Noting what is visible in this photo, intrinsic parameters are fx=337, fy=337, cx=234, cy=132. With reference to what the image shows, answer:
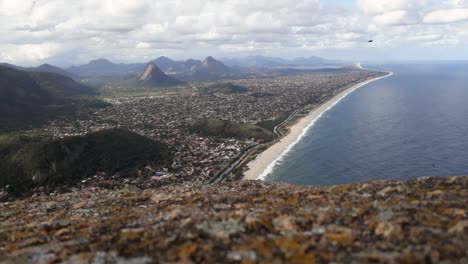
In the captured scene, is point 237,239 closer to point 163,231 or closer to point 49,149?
point 163,231

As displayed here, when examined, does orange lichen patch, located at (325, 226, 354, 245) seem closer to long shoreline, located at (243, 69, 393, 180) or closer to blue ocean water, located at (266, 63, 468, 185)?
long shoreline, located at (243, 69, 393, 180)

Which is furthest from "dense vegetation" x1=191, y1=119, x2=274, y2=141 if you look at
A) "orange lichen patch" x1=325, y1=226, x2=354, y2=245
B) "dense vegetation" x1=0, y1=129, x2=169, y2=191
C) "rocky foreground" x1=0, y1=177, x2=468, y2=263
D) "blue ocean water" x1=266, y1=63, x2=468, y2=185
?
"orange lichen patch" x1=325, y1=226, x2=354, y2=245

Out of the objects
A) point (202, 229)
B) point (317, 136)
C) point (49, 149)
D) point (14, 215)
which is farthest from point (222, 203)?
point (317, 136)

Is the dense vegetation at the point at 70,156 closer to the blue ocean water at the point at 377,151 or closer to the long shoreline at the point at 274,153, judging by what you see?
the long shoreline at the point at 274,153

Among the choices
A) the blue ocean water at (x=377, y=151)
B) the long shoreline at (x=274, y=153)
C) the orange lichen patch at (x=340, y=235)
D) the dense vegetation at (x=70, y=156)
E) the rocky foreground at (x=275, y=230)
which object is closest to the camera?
the rocky foreground at (x=275, y=230)

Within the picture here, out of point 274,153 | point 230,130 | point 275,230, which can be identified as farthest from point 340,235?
point 230,130

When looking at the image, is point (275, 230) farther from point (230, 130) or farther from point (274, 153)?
point (230, 130)

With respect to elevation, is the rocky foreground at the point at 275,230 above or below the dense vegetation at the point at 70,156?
above

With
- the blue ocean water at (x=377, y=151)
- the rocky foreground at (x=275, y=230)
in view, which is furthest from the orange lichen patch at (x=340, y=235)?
the blue ocean water at (x=377, y=151)
